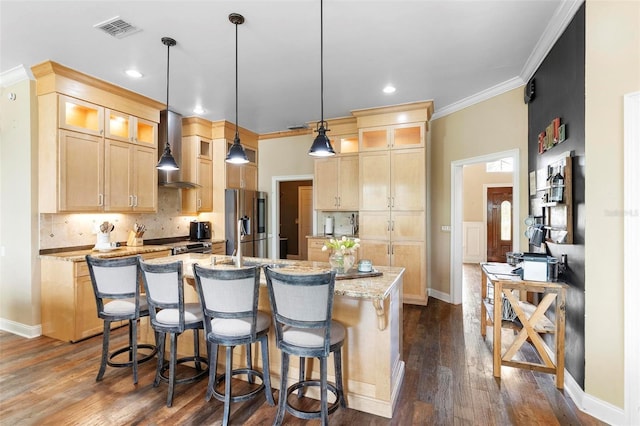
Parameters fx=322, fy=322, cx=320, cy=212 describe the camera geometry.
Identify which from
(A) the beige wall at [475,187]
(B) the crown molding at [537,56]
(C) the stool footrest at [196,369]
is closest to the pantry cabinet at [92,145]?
(C) the stool footrest at [196,369]

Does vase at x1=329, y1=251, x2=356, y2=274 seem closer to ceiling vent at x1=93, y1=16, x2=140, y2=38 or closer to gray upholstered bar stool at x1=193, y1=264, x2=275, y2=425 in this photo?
gray upholstered bar stool at x1=193, y1=264, x2=275, y2=425

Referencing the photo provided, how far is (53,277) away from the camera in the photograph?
356 centimetres

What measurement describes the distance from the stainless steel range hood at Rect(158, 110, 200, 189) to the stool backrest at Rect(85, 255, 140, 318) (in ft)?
8.21

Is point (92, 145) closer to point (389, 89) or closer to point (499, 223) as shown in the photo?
point (389, 89)

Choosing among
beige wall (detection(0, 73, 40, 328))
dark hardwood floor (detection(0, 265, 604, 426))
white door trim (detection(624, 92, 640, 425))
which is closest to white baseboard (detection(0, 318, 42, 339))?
beige wall (detection(0, 73, 40, 328))

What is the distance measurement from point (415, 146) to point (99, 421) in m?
4.51

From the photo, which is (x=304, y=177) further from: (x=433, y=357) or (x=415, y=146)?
(x=433, y=357)

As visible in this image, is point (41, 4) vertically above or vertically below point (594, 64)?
above

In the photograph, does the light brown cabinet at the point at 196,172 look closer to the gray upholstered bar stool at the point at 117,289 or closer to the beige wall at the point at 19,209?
the beige wall at the point at 19,209

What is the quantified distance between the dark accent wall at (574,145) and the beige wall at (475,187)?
20.1ft

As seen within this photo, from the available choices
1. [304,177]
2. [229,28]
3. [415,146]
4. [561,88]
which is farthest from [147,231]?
[561,88]

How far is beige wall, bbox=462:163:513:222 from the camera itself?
8703mm

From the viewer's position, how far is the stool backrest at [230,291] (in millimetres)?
1993

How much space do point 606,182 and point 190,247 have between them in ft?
15.7
